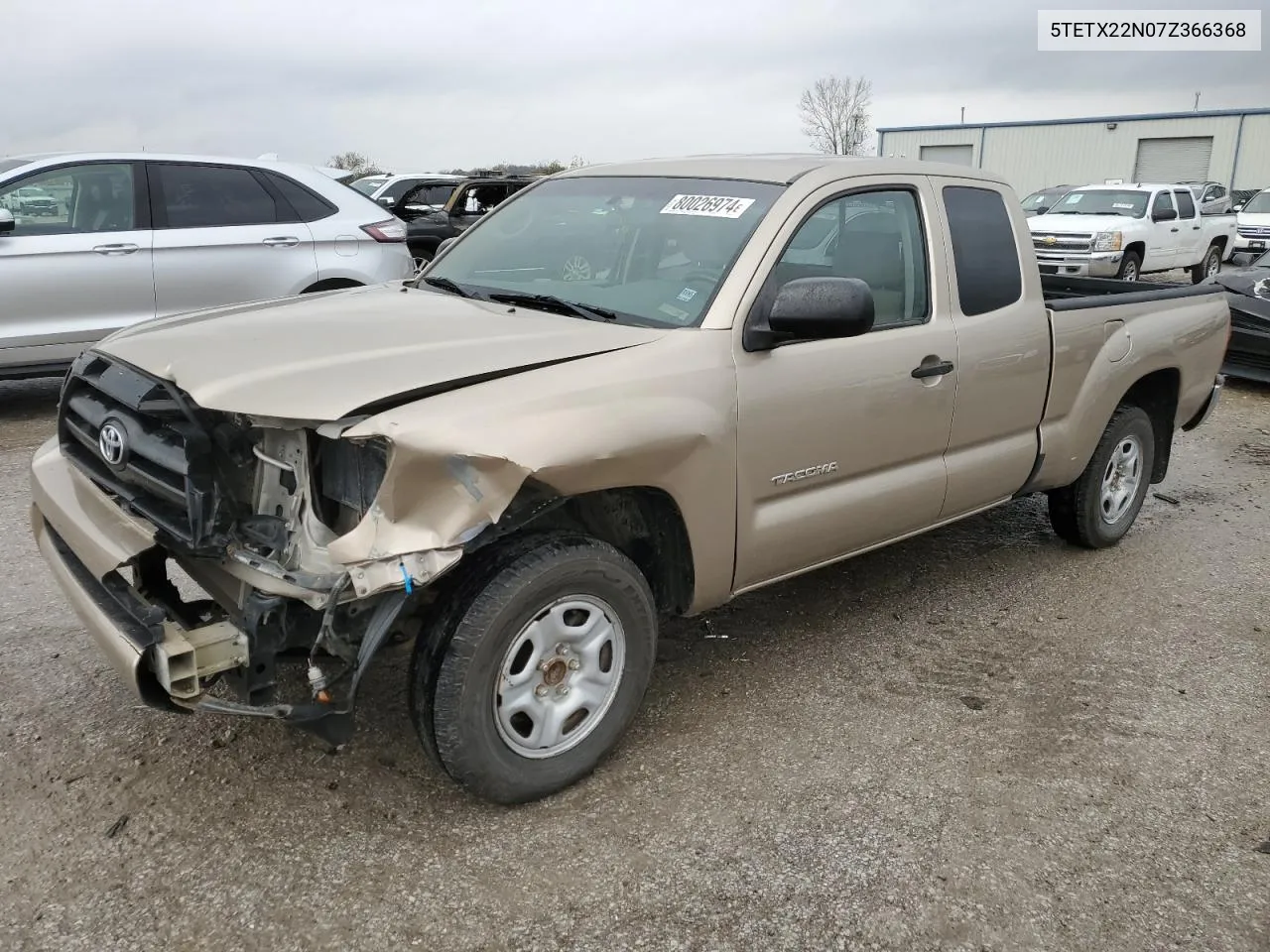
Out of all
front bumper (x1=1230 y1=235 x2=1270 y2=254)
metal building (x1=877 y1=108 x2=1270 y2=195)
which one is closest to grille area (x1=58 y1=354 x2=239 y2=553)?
front bumper (x1=1230 y1=235 x2=1270 y2=254)

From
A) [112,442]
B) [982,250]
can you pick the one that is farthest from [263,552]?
[982,250]

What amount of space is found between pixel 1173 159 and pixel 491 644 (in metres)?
40.6

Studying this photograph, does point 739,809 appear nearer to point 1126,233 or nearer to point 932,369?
point 932,369

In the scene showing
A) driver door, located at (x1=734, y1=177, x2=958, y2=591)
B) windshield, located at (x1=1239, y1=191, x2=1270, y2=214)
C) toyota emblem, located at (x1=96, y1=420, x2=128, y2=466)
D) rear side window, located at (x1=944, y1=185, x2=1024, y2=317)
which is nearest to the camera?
toyota emblem, located at (x1=96, y1=420, x2=128, y2=466)

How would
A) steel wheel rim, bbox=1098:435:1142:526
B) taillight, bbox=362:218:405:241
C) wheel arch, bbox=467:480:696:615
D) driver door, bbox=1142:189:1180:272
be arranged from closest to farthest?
1. wheel arch, bbox=467:480:696:615
2. steel wheel rim, bbox=1098:435:1142:526
3. taillight, bbox=362:218:405:241
4. driver door, bbox=1142:189:1180:272

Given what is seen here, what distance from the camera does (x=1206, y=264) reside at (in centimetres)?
1908

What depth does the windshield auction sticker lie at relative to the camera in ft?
11.5

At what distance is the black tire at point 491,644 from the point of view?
2688 mm

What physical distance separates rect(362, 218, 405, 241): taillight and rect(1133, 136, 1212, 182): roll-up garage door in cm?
3591

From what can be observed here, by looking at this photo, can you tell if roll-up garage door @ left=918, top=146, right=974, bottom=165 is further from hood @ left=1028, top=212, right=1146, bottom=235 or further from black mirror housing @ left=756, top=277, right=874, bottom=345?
black mirror housing @ left=756, top=277, right=874, bottom=345

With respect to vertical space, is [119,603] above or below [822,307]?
below

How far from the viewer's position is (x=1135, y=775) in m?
3.27

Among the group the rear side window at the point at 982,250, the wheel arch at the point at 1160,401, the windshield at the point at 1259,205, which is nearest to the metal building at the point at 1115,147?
the windshield at the point at 1259,205

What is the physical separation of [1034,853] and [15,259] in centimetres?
683
